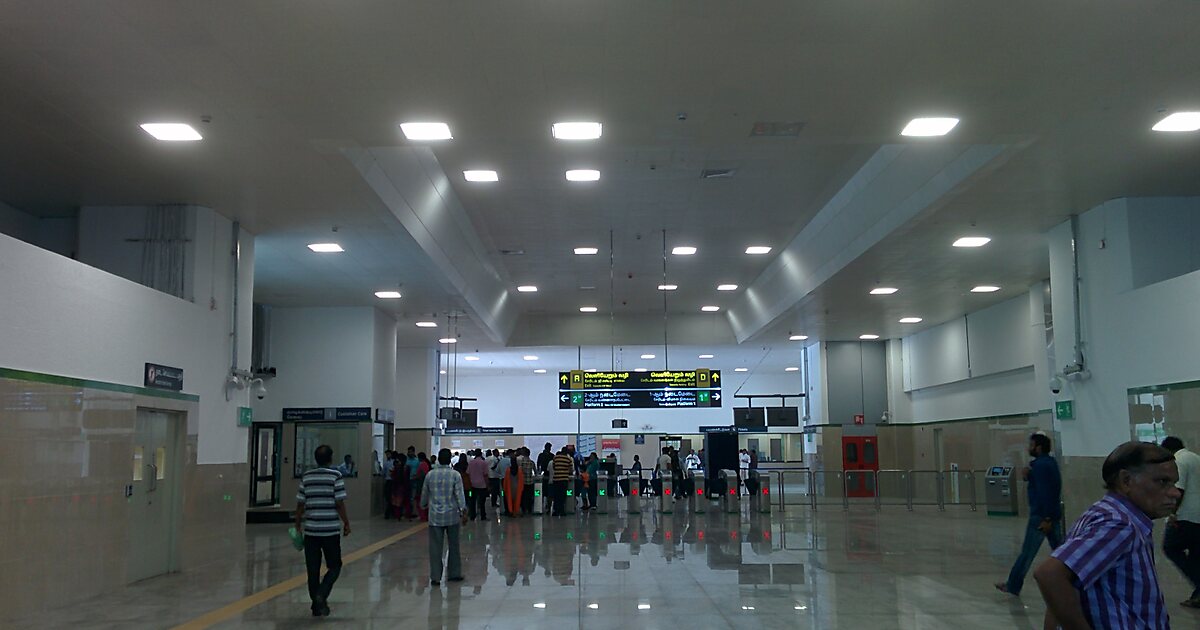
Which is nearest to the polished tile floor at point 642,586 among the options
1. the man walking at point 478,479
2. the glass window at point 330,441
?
the man walking at point 478,479

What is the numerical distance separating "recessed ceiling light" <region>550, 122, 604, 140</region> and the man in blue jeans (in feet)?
16.0

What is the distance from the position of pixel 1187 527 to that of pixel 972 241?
703 cm

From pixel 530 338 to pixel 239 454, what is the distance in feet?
46.5

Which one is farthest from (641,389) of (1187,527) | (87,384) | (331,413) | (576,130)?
(1187,527)

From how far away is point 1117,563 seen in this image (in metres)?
2.68

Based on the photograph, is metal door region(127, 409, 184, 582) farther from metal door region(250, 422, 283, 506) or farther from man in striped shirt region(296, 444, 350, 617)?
metal door region(250, 422, 283, 506)

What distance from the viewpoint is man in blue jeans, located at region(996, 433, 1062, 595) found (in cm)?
838

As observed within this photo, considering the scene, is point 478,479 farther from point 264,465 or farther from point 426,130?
point 426,130

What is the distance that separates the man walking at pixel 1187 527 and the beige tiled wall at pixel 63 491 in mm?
Result: 9902

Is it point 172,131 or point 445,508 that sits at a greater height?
point 172,131

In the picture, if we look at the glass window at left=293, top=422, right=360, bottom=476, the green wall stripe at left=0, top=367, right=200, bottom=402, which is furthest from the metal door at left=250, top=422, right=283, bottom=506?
the green wall stripe at left=0, top=367, right=200, bottom=402

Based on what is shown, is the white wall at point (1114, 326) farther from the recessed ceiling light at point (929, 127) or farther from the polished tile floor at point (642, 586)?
the recessed ceiling light at point (929, 127)

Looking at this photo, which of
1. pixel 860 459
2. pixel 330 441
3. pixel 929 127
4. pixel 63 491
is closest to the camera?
pixel 63 491

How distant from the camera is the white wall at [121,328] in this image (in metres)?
8.55
